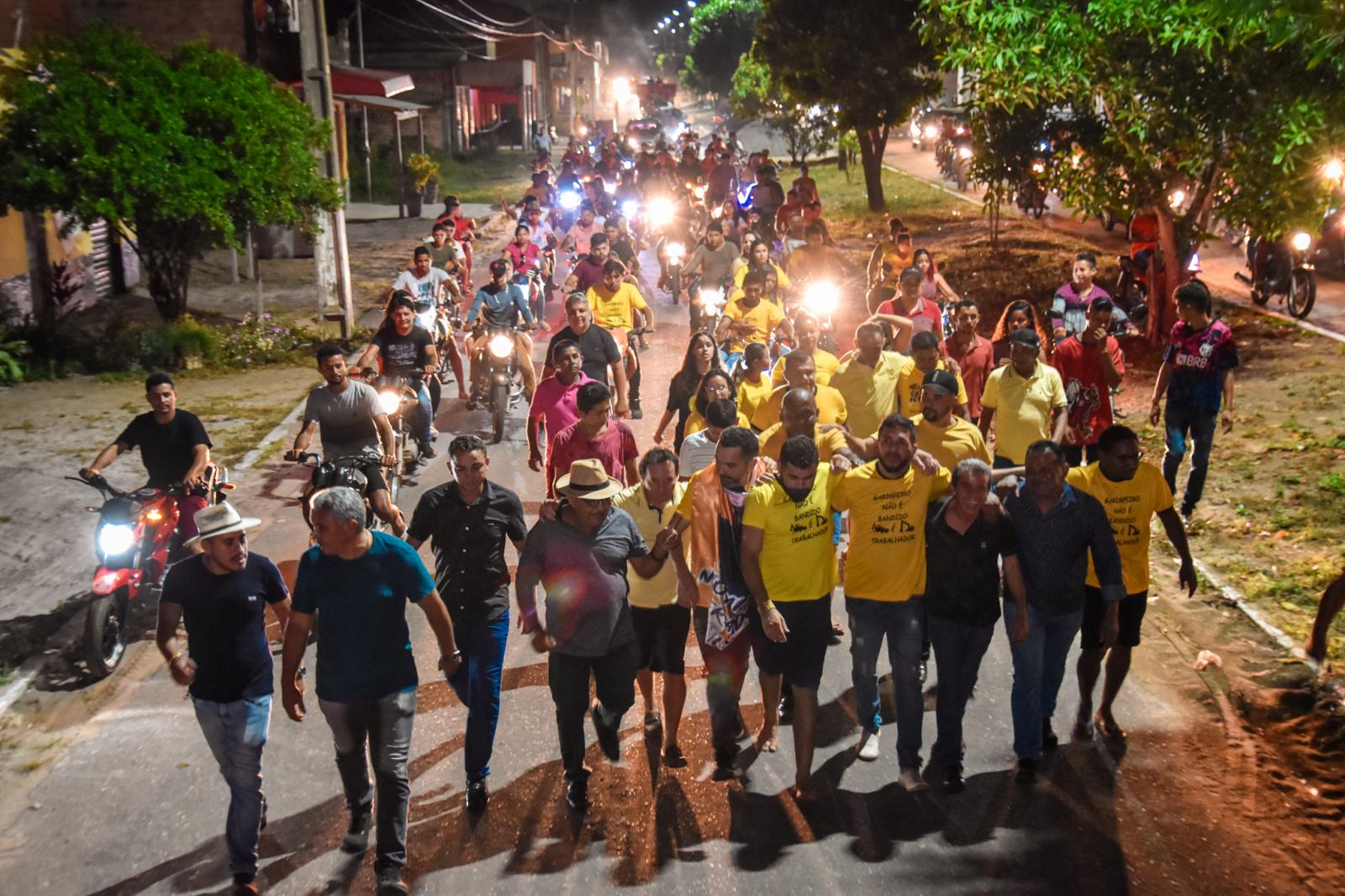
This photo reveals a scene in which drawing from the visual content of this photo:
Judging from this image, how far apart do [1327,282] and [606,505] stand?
1767cm

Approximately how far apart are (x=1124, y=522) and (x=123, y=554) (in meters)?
5.80

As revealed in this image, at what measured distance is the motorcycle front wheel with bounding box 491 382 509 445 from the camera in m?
13.0

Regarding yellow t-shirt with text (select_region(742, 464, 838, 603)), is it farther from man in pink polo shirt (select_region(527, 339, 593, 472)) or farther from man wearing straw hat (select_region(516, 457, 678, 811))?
man in pink polo shirt (select_region(527, 339, 593, 472))

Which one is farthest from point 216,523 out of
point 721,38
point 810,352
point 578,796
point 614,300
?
point 721,38

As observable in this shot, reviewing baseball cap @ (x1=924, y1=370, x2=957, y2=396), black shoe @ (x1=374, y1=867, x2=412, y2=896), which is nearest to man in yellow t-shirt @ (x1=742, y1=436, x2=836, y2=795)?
baseball cap @ (x1=924, y1=370, x2=957, y2=396)

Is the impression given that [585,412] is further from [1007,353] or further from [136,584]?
[1007,353]

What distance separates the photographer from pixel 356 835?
19.2 ft

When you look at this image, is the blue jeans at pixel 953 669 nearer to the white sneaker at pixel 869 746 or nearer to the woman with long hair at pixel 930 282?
the white sneaker at pixel 869 746

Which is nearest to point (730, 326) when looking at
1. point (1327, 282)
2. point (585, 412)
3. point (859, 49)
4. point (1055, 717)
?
point (585, 412)

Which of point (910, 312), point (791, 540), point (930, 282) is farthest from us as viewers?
point (930, 282)

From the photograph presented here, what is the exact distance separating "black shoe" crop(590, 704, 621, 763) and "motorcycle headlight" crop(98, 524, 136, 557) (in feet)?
11.0

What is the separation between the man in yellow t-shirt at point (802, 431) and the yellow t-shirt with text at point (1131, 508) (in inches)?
55.7

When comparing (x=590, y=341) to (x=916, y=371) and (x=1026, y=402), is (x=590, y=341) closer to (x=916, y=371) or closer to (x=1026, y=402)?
(x=916, y=371)

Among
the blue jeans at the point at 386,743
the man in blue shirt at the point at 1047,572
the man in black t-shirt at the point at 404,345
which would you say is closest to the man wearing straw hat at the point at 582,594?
the blue jeans at the point at 386,743
